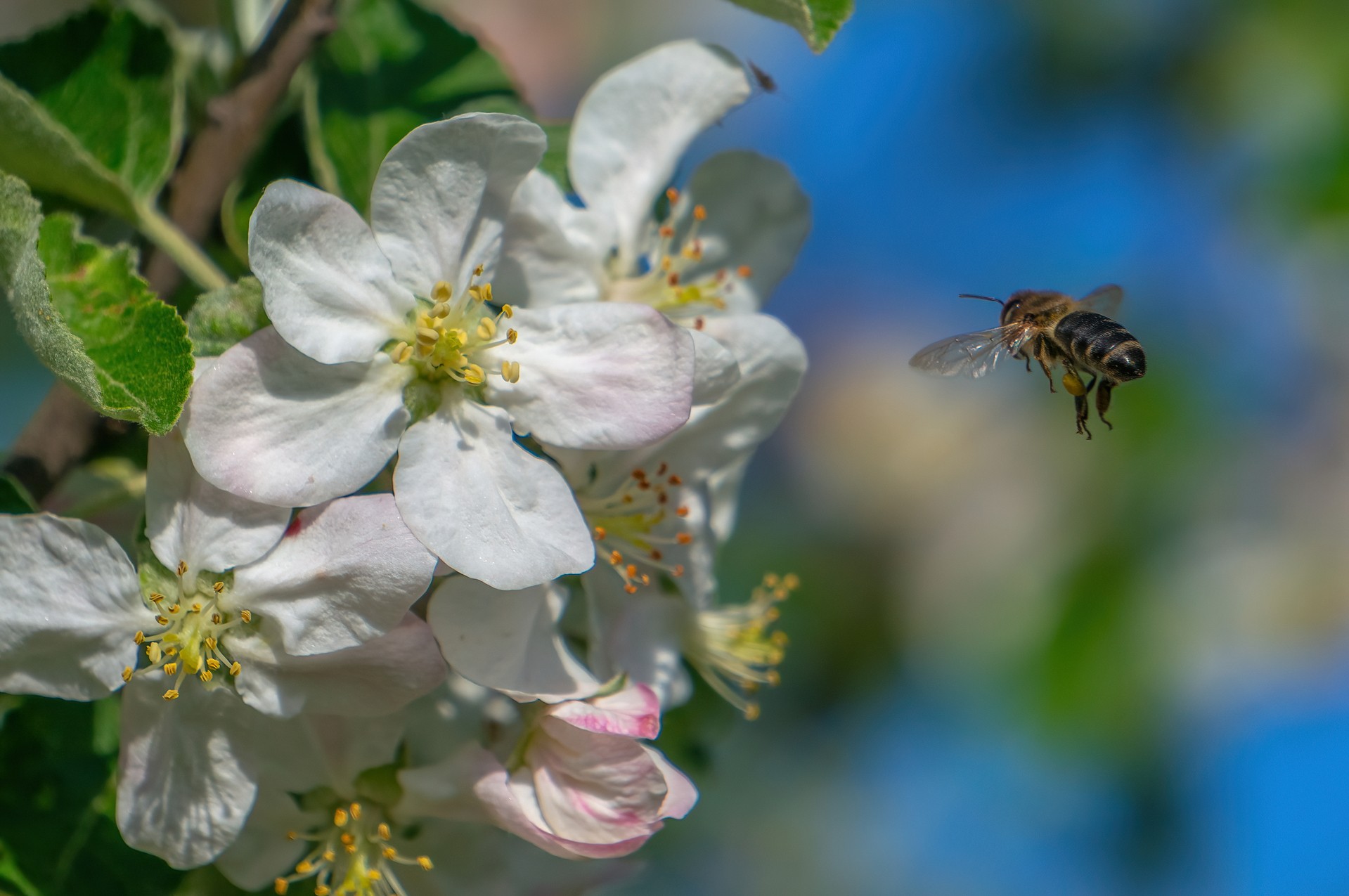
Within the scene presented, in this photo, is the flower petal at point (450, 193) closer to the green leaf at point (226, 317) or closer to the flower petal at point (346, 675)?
the green leaf at point (226, 317)

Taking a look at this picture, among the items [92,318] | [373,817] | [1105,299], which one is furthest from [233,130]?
[1105,299]

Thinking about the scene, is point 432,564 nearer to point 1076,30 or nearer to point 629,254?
point 629,254

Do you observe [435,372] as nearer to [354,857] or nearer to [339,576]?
[339,576]

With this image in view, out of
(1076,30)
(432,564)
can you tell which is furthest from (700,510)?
(1076,30)

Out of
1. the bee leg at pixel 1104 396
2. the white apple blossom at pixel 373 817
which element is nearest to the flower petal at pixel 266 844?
the white apple blossom at pixel 373 817

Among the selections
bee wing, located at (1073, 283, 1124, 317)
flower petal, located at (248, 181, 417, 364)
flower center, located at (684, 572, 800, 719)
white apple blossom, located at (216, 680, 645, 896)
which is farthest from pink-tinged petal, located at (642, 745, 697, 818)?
bee wing, located at (1073, 283, 1124, 317)

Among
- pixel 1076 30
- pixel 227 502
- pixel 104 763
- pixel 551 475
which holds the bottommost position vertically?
pixel 104 763
